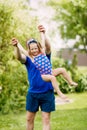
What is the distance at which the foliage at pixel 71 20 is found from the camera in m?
33.3

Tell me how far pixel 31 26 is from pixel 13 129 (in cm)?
429

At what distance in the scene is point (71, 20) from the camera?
34781mm

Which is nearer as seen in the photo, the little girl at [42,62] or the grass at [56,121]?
the little girl at [42,62]

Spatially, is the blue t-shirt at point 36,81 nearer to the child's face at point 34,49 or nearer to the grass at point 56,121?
the child's face at point 34,49

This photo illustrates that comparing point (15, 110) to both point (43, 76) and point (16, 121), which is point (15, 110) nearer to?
point (16, 121)

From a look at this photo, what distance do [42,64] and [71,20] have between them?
95.9 ft

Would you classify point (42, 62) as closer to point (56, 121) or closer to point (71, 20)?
point (56, 121)

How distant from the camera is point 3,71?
12.0 meters

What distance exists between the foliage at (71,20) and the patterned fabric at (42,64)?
88.4 feet

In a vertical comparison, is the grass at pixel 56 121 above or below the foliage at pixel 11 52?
below

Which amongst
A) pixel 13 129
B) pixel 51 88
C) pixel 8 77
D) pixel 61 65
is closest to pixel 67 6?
pixel 61 65

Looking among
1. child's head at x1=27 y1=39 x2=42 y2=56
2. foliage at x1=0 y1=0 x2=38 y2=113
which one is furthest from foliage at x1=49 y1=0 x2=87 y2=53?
child's head at x1=27 y1=39 x2=42 y2=56

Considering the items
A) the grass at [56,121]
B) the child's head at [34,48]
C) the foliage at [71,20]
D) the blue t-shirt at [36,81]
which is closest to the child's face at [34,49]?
the child's head at [34,48]

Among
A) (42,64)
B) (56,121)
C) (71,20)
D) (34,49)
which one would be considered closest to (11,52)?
(56,121)
